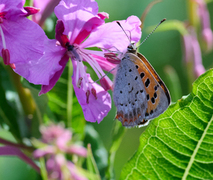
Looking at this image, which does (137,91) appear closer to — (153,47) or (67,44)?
(67,44)

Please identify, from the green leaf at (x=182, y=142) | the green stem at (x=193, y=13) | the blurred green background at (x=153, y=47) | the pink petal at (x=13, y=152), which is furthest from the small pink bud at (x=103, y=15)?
the blurred green background at (x=153, y=47)

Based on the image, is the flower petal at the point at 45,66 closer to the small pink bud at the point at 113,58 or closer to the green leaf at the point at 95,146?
the small pink bud at the point at 113,58


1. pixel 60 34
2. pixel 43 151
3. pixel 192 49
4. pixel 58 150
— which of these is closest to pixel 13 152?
pixel 43 151

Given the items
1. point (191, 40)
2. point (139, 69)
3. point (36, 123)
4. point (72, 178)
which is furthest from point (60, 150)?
point (191, 40)

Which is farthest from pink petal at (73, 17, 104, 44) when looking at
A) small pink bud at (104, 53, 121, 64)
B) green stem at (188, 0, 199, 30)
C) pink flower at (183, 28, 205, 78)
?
green stem at (188, 0, 199, 30)

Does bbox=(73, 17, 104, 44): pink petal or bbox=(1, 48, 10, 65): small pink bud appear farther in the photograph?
bbox=(73, 17, 104, 44): pink petal

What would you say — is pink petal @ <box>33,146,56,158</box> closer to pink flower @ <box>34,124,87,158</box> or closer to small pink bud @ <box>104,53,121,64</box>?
pink flower @ <box>34,124,87,158</box>

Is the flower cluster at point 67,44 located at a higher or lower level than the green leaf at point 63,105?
higher
